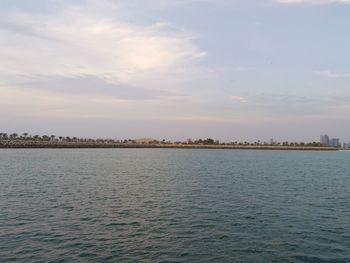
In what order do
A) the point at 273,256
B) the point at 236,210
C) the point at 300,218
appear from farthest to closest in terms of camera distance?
the point at 236,210
the point at 300,218
the point at 273,256

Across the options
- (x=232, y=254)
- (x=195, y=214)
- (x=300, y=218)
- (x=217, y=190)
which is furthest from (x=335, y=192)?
(x=232, y=254)

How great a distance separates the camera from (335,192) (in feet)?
173

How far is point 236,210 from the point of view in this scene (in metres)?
37.2

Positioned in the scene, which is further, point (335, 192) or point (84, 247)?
point (335, 192)

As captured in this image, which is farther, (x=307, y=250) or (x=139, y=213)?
(x=139, y=213)

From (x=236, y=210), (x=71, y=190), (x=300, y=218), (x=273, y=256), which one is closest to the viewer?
(x=273, y=256)

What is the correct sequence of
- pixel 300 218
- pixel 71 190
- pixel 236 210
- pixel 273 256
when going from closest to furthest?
pixel 273 256, pixel 300 218, pixel 236 210, pixel 71 190

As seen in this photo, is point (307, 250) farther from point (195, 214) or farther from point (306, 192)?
point (306, 192)

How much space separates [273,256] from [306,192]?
104 feet

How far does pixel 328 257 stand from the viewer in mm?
23031

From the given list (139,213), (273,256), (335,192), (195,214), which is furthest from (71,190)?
(335,192)

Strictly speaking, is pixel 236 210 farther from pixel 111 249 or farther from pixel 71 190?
pixel 71 190

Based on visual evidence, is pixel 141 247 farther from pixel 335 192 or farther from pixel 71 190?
pixel 335 192

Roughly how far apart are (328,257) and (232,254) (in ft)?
20.4
